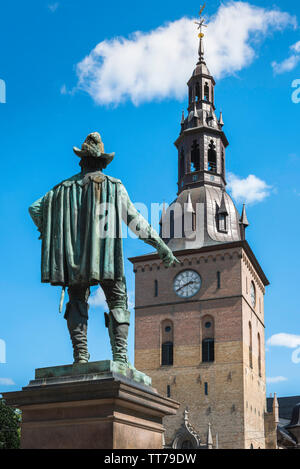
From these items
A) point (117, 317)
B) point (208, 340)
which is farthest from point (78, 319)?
point (208, 340)

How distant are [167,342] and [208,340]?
109 inches

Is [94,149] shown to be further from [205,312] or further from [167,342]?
[167,342]

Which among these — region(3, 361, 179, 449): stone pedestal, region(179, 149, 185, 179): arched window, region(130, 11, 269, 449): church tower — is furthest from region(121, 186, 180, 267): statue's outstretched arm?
region(179, 149, 185, 179): arched window

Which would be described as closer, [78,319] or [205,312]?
[78,319]

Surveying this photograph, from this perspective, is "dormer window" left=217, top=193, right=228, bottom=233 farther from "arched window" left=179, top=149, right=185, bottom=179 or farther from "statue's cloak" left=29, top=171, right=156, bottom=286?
"statue's cloak" left=29, top=171, right=156, bottom=286

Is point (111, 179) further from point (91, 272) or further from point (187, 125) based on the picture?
point (187, 125)

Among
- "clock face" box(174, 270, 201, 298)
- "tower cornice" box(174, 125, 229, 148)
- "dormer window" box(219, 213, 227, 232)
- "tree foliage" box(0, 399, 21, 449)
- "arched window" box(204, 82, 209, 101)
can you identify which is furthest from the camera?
"arched window" box(204, 82, 209, 101)

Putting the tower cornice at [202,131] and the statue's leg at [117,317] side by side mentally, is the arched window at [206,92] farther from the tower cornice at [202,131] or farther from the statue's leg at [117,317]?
the statue's leg at [117,317]

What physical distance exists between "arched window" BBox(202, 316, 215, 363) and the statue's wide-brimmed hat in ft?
116

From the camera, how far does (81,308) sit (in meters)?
5.22

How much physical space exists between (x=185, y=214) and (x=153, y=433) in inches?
1524

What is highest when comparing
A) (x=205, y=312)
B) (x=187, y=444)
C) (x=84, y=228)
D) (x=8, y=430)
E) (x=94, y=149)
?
(x=205, y=312)

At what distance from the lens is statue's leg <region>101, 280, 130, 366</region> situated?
204 inches

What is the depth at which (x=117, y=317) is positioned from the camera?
5.23 meters
